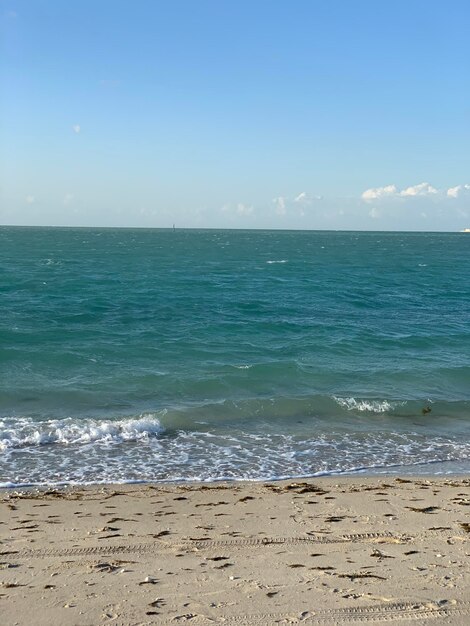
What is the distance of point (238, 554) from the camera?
731 cm

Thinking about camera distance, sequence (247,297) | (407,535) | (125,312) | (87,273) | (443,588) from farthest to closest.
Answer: (87,273), (247,297), (125,312), (407,535), (443,588)

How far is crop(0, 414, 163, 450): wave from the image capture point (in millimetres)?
12523

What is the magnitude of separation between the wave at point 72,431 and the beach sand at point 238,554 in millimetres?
2579

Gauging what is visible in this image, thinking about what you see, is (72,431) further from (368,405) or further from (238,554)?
(368,405)

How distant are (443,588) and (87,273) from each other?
136 feet

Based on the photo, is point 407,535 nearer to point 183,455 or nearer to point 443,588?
point 443,588

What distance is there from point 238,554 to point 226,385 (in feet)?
33.0

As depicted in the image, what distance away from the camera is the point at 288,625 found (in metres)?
5.62

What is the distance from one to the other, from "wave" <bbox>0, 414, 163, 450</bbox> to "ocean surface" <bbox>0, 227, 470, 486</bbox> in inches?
1.5

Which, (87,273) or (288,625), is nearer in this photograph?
(288,625)

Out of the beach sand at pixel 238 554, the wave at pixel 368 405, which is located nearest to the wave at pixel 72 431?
the beach sand at pixel 238 554

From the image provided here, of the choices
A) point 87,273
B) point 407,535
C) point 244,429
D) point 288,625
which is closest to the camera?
point 288,625

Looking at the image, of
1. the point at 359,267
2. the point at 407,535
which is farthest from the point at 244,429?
the point at 359,267

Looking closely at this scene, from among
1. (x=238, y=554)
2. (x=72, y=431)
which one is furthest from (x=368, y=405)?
(x=238, y=554)
